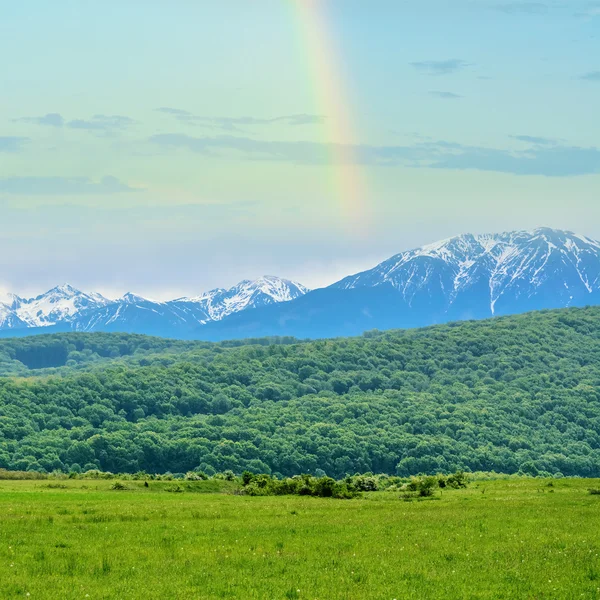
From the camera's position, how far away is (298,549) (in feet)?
108

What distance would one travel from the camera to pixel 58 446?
593 ft

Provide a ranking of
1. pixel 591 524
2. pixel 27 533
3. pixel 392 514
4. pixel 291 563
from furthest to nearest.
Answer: pixel 392 514 < pixel 591 524 < pixel 27 533 < pixel 291 563

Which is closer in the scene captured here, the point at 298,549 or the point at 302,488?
the point at 298,549

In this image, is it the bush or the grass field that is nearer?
the grass field

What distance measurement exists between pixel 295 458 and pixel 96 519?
145 m

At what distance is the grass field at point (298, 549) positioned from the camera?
2670 centimetres

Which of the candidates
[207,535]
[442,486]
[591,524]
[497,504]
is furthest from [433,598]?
[442,486]

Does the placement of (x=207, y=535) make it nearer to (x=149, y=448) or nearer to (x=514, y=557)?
(x=514, y=557)

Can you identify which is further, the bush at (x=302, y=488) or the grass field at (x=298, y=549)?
the bush at (x=302, y=488)

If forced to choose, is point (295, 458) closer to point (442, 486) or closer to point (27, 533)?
point (442, 486)

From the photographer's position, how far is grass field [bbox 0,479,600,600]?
26703 mm

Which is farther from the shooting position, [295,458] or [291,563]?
[295,458]

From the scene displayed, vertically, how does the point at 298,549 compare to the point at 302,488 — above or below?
above

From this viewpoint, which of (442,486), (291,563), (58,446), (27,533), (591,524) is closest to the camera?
(291,563)
